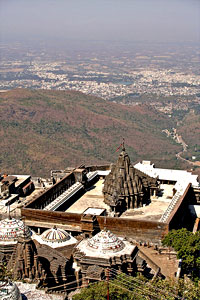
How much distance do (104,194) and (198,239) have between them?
14186 mm

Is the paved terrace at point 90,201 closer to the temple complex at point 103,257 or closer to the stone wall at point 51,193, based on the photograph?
the stone wall at point 51,193

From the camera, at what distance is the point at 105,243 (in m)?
36.1

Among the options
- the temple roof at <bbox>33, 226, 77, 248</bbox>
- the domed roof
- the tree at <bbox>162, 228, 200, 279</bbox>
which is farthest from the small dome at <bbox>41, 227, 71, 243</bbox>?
the tree at <bbox>162, 228, 200, 279</bbox>

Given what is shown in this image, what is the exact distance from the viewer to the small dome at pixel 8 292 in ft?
93.4

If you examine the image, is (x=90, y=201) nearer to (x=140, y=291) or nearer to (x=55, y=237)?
(x=55, y=237)

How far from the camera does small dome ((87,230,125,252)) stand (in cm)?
3609

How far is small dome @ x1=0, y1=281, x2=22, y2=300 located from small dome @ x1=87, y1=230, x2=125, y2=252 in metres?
8.41

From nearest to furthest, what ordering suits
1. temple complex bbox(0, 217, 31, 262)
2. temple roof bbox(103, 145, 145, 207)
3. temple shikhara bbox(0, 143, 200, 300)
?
temple shikhara bbox(0, 143, 200, 300), temple complex bbox(0, 217, 31, 262), temple roof bbox(103, 145, 145, 207)

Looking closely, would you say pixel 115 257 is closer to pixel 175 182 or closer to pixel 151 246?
pixel 151 246

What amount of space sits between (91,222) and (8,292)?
15674 mm

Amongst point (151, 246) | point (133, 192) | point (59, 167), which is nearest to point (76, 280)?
point (151, 246)

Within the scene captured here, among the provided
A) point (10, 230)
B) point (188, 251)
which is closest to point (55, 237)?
point (10, 230)

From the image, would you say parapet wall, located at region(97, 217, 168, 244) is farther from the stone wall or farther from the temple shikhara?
the stone wall

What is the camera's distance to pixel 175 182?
194ft
